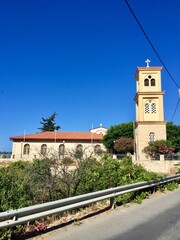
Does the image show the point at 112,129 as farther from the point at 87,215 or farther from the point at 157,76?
the point at 87,215

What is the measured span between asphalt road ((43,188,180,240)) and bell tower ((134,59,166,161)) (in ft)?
93.9

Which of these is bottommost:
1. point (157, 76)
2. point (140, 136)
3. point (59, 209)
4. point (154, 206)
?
point (154, 206)

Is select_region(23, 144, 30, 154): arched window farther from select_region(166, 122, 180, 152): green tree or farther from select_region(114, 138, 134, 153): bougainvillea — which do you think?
select_region(166, 122, 180, 152): green tree

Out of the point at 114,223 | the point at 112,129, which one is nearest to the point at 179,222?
the point at 114,223

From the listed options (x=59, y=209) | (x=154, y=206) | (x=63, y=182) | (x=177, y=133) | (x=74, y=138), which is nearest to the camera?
(x=59, y=209)

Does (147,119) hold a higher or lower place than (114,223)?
higher

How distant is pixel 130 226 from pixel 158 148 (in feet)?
95.3

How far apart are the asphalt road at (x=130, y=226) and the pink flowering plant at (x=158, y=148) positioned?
85.5ft

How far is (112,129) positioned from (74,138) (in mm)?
8882

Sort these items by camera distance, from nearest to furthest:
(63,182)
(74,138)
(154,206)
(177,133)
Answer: (154,206) < (63,182) < (177,133) < (74,138)

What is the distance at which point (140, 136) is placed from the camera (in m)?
35.7

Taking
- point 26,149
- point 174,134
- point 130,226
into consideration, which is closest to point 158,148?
point 174,134

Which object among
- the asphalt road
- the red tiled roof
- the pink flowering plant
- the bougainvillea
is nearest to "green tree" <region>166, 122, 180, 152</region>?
the bougainvillea

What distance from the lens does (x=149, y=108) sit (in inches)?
1473
